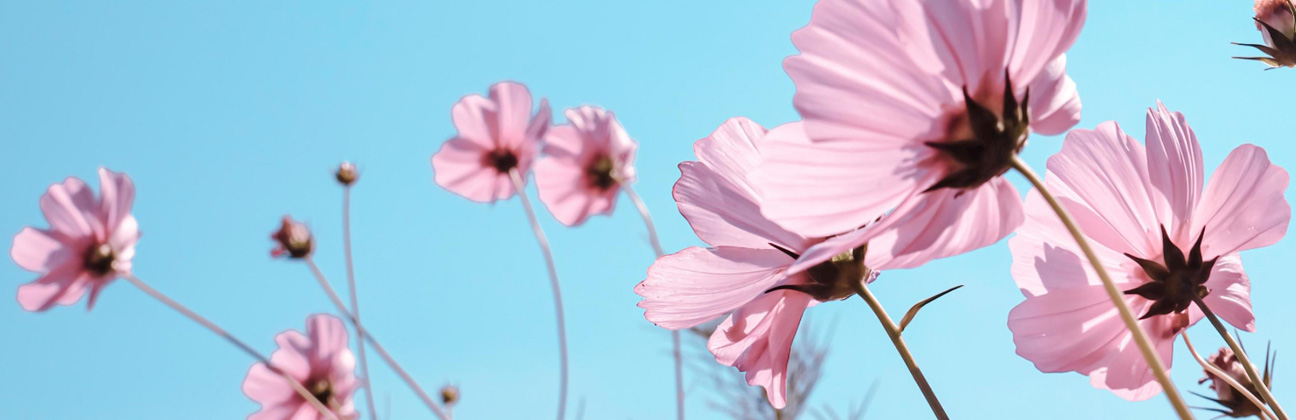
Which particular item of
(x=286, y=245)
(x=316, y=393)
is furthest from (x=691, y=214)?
(x=286, y=245)

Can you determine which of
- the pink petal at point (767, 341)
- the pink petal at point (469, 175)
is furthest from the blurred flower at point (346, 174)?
the pink petal at point (767, 341)

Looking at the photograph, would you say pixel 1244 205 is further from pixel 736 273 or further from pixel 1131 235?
pixel 736 273

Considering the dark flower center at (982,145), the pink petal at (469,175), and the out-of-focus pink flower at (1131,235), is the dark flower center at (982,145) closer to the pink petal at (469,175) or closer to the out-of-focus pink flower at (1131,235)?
the out-of-focus pink flower at (1131,235)

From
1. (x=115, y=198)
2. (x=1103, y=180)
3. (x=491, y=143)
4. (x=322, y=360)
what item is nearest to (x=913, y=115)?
(x=1103, y=180)

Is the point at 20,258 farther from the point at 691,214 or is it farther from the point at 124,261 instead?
the point at 691,214

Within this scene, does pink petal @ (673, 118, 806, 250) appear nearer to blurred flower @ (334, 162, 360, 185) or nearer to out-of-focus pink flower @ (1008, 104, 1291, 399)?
out-of-focus pink flower @ (1008, 104, 1291, 399)
